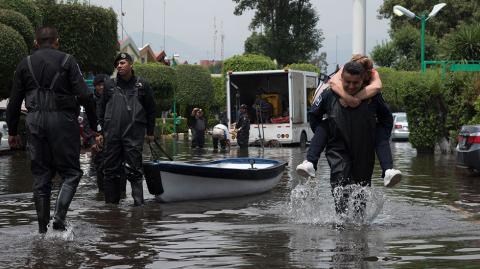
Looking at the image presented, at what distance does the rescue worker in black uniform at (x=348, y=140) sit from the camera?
830cm

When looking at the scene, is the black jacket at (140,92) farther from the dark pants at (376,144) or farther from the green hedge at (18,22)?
the green hedge at (18,22)

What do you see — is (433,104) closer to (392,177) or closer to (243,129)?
(243,129)

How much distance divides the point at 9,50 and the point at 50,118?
718 inches

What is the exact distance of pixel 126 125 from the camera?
10.2m

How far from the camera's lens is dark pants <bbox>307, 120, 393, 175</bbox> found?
8.38 metres

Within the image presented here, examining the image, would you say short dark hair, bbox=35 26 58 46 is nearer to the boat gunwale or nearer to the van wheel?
the boat gunwale

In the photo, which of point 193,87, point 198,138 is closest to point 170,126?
point 193,87

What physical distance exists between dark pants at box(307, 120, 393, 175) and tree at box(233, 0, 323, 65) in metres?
55.9

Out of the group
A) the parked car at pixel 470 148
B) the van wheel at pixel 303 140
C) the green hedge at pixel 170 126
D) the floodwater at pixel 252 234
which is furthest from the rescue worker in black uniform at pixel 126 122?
the green hedge at pixel 170 126

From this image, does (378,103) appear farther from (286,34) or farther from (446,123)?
(286,34)

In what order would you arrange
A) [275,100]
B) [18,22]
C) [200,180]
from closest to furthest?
[200,180] → [18,22] → [275,100]

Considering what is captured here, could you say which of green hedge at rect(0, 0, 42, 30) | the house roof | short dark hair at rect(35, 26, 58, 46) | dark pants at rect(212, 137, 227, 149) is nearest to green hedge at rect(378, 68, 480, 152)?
dark pants at rect(212, 137, 227, 149)

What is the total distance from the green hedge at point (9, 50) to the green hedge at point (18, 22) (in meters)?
0.77

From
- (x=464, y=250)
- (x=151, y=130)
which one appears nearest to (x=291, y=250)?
(x=464, y=250)
